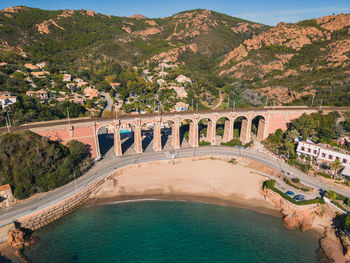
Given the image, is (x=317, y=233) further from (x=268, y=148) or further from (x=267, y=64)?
(x=267, y=64)

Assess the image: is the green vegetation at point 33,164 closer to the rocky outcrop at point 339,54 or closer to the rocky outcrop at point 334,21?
the rocky outcrop at point 339,54

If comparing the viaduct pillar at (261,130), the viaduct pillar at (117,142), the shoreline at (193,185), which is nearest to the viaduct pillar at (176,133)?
the shoreline at (193,185)

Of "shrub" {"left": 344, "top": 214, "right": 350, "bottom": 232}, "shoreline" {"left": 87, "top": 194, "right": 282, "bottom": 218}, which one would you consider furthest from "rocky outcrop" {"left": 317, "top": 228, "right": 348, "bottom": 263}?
"shoreline" {"left": 87, "top": 194, "right": 282, "bottom": 218}

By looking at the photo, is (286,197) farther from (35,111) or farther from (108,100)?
(108,100)

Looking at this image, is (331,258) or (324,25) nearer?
(331,258)

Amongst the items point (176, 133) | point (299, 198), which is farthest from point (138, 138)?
point (299, 198)

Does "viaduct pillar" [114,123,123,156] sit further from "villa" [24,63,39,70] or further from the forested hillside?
"villa" [24,63,39,70]

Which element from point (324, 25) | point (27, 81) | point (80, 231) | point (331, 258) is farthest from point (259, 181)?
point (324, 25)
